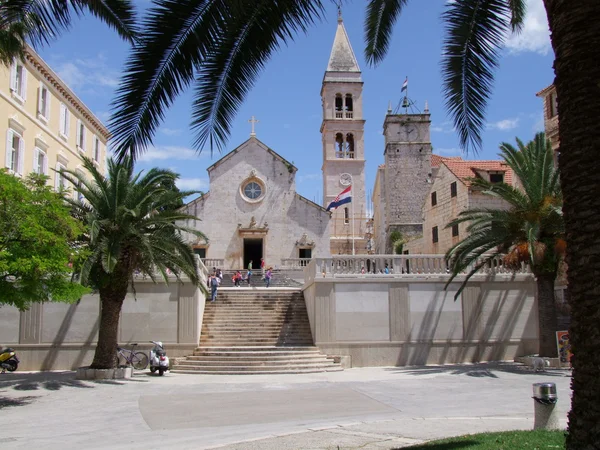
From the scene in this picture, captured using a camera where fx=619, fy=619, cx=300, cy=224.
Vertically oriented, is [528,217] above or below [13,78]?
below

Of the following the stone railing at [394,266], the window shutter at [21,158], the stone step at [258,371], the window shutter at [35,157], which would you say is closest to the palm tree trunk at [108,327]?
the stone step at [258,371]

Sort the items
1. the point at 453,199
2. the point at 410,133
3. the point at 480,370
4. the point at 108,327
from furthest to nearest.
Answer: the point at 410,133 → the point at 453,199 → the point at 480,370 → the point at 108,327

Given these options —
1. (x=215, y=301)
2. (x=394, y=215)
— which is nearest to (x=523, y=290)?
(x=215, y=301)

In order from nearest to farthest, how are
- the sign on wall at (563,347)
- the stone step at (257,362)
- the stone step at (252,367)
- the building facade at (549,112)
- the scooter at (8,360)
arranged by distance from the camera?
the sign on wall at (563,347) < the stone step at (252,367) < the stone step at (257,362) < the scooter at (8,360) < the building facade at (549,112)

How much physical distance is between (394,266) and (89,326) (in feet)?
37.8

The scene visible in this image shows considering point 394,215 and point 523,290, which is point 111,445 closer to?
point 523,290

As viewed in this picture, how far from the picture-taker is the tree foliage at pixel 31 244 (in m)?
12.5

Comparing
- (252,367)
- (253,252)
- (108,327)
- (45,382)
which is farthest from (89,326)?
(253,252)

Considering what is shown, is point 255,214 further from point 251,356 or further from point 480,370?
point 480,370

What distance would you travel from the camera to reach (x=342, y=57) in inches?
2162

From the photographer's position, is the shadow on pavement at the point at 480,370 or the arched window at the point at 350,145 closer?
the shadow on pavement at the point at 480,370

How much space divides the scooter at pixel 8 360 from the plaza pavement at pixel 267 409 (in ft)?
6.20

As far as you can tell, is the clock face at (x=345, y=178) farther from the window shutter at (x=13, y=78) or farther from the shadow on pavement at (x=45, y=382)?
the shadow on pavement at (x=45, y=382)

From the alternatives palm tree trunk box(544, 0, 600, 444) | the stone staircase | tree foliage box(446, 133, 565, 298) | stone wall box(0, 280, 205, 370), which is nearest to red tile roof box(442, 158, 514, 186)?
the stone staircase
